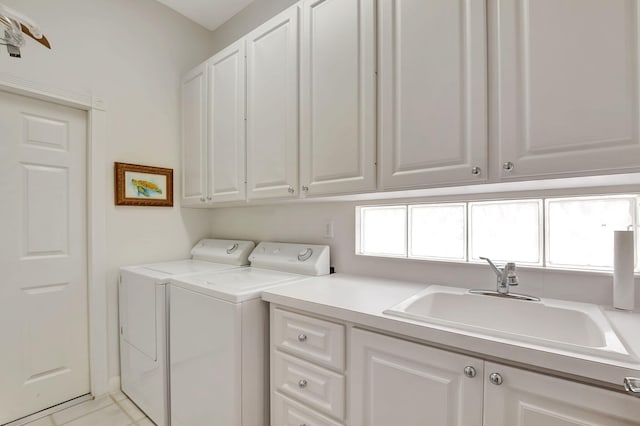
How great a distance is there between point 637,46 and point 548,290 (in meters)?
0.91

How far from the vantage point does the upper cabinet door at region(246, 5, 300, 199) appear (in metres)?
1.75

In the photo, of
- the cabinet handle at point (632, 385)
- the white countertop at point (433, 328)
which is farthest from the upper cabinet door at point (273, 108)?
the cabinet handle at point (632, 385)

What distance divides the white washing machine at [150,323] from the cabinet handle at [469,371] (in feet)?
5.19

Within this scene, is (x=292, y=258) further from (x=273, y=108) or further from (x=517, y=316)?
(x=517, y=316)

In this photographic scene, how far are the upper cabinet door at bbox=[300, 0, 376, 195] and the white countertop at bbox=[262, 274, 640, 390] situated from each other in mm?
503

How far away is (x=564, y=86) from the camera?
3.27 feet

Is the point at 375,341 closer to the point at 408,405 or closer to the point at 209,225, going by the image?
the point at 408,405

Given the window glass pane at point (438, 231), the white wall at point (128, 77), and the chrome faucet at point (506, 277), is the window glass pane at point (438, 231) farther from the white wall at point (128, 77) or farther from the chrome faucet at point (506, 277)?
the white wall at point (128, 77)

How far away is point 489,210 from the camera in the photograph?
151cm

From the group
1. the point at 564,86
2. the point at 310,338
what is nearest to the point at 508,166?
the point at 564,86

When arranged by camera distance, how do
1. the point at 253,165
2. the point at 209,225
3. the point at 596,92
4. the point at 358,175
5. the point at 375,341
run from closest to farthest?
the point at 596,92, the point at 375,341, the point at 358,175, the point at 253,165, the point at 209,225

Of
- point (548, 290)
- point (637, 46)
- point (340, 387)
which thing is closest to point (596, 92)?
point (637, 46)

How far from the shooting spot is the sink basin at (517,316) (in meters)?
0.92

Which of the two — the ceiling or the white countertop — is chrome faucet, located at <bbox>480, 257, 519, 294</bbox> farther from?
the ceiling
